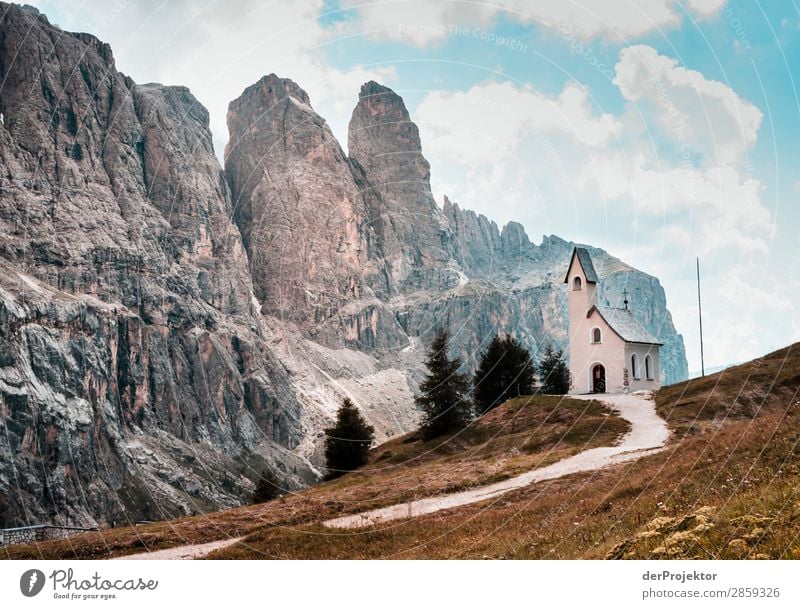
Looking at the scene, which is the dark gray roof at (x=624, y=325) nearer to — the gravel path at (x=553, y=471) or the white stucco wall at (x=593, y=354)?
the white stucco wall at (x=593, y=354)

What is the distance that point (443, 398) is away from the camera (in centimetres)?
5638

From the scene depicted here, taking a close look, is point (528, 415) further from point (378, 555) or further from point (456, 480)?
point (378, 555)

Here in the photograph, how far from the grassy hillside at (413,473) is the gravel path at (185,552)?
2.49 feet

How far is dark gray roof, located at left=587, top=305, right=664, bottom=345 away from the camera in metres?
60.1

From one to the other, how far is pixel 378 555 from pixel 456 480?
14587 mm

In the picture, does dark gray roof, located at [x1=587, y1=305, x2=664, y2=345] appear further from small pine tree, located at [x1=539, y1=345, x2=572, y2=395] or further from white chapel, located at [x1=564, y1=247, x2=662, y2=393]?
small pine tree, located at [x1=539, y1=345, x2=572, y2=395]

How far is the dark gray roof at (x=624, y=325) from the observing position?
6006 cm

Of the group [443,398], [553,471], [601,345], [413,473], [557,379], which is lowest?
[413,473]

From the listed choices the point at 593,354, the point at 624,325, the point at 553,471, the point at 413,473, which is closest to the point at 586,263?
the point at 624,325

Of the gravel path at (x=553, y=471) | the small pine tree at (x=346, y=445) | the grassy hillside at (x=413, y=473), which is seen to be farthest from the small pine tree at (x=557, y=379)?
the gravel path at (x=553, y=471)

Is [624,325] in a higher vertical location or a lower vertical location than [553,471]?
higher

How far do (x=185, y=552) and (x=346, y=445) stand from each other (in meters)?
31.6

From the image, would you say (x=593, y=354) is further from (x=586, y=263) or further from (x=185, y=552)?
(x=185, y=552)
